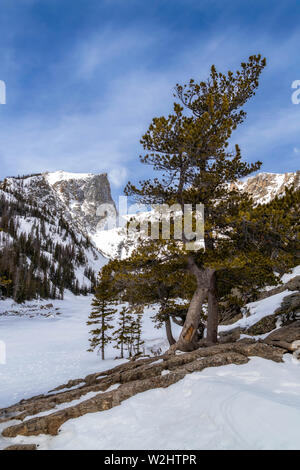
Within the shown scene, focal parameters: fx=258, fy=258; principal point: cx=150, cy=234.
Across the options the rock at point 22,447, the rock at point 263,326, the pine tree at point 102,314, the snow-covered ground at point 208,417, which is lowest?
the pine tree at point 102,314

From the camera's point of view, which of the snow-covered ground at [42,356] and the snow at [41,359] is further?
the snow-covered ground at [42,356]

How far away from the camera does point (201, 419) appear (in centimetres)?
439

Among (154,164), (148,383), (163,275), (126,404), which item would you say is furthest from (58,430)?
(154,164)

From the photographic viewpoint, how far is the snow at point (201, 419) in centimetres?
374

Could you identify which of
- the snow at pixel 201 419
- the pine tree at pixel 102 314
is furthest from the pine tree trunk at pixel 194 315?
the pine tree at pixel 102 314

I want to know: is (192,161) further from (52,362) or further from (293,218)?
(52,362)

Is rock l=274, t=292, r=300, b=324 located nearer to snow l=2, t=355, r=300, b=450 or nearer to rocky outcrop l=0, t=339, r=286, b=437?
rocky outcrop l=0, t=339, r=286, b=437

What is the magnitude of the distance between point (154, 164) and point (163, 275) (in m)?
5.04

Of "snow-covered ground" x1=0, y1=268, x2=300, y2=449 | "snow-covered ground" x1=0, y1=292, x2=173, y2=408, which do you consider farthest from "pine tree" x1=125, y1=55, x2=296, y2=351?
"snow-covered ground" x1=0, y1=292, x2=173, y2=408

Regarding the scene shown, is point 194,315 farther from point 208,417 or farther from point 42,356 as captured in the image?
point 42,356

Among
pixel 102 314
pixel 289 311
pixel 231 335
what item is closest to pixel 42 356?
pixel 102 314

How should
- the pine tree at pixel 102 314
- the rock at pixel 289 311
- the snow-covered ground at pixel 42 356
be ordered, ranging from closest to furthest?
the rock at pixel 289 311 < the snow-covered ground at pixel 42 356 < the pine tree at pixel 102 314

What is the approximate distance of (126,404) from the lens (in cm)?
559

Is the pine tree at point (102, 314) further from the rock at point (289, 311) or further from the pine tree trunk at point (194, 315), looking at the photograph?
the pine tree trunk at point (194, 315)
